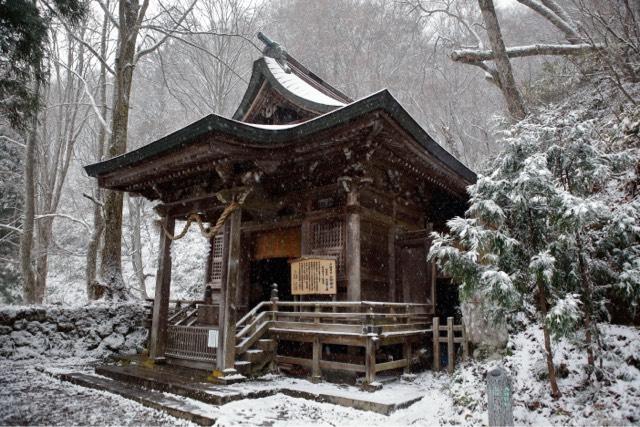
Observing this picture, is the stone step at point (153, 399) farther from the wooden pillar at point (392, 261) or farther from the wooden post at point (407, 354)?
the wooden pillar at point (392, 261)

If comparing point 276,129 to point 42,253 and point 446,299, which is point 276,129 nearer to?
point 446,299

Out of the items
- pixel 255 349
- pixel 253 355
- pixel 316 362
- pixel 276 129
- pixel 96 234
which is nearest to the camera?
pixel 276 129

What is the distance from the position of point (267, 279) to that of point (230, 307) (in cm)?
516

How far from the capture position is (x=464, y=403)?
591 cm

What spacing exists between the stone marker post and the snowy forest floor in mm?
891

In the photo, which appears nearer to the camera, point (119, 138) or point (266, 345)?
point (266, 345)

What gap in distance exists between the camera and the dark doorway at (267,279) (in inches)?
477

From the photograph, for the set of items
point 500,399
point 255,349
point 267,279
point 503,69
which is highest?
point 503,69

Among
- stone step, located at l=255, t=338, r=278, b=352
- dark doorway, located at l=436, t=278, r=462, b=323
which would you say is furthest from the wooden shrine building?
dark doorway, located at l=436, t=278, r=462, b=323

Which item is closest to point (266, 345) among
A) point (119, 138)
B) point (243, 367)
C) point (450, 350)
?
point (243, 367)

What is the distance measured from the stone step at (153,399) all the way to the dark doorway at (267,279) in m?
4.75

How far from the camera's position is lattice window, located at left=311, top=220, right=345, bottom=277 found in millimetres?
9352

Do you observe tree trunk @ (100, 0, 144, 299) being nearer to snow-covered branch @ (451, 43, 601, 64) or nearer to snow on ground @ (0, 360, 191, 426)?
snow on ground @ (0, 360, 191, 426)

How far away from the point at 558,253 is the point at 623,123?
16.2 ft
